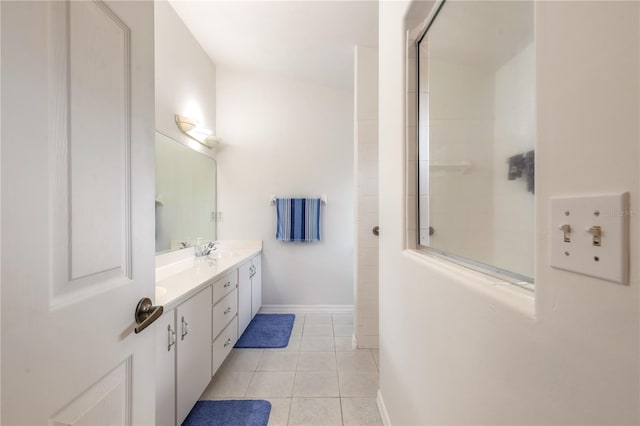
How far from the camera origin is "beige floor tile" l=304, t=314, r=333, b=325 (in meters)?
2.65

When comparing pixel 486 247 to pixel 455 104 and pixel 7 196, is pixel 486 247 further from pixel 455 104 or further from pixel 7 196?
pixel 7 196

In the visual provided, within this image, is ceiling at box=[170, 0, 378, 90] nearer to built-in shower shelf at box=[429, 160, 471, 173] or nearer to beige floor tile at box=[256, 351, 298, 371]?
built-in shower shelf at box=[429, 160, 471, 173]

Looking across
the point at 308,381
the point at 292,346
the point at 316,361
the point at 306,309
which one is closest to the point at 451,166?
the point at 308,381

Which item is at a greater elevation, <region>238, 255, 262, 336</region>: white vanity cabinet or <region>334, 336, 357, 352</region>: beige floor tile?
<region>238, 255, 262, 336</region>: white vanity cabinet

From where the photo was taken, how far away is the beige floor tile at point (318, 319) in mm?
2652

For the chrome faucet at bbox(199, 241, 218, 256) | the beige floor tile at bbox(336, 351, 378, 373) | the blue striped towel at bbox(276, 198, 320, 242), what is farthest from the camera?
the blue striped towel at bbox(276, 198, 320, 242)

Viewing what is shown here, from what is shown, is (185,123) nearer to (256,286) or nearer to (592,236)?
(256,286)

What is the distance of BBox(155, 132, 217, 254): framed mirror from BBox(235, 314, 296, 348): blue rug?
105cm

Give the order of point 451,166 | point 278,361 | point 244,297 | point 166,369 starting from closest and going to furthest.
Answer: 1. point 451,166
2. point 166,369
3. point 278,361
4. point 244,297

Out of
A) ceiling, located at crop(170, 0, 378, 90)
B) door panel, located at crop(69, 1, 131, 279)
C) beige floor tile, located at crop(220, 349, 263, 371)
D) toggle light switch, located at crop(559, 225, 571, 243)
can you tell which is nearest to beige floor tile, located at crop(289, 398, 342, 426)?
beige floor tile, located at crop(220, 349, 263, 371)

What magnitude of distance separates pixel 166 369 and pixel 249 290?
1.33 meters

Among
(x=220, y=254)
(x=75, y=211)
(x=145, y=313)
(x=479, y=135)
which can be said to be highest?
(x=479, y=135)

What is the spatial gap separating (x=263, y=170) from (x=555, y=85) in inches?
111

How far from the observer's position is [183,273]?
180 cm
